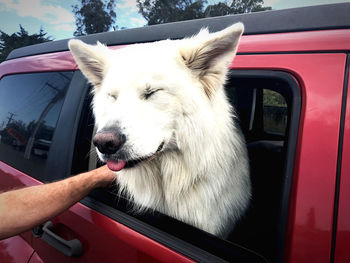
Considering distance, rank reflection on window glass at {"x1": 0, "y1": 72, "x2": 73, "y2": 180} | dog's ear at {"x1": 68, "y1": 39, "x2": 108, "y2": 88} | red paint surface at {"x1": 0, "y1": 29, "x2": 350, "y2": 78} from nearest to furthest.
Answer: red paint surface at {"x1": 0, "y1": 29, "x2": 350, "y2": 78} → dog's ear at {"x1": 68, "y1": 39, "x2": 108, "y2": 88} → reflection on window glass at {"x1": 0, "y1": 72, "x2": 73, "y2": 180}

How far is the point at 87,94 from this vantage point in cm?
183

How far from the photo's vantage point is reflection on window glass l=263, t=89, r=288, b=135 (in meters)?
2.48

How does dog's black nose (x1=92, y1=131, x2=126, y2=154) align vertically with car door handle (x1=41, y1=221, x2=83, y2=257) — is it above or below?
above

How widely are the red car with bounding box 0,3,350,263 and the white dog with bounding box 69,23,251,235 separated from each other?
0.49ft

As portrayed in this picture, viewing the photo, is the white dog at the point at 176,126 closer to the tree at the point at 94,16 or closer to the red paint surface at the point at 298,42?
the red paint surface at the point at 298,42

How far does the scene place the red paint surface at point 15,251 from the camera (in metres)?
1.77

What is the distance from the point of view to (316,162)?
94 cm

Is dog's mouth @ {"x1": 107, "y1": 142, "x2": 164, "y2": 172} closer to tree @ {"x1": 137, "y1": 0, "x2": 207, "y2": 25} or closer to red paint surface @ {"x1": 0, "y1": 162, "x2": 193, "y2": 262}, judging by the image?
red paint surface @ {"x1": 0, "y1": 162, "x2": 193, "y2": 262}

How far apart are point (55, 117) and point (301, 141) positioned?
5.60ft

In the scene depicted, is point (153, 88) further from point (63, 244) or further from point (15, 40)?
point (15, 40)

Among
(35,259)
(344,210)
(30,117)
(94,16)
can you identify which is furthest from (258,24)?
(94,16)

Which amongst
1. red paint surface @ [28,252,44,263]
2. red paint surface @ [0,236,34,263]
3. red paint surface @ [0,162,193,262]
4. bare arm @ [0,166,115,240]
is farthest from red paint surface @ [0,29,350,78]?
red paint surface @ [0,236,34,263]

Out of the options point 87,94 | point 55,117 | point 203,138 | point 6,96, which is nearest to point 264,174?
point 203,138

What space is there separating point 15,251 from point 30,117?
1.07 metres
